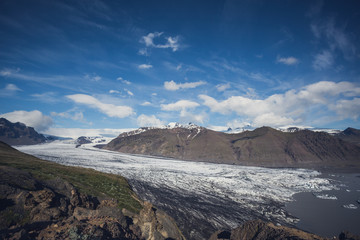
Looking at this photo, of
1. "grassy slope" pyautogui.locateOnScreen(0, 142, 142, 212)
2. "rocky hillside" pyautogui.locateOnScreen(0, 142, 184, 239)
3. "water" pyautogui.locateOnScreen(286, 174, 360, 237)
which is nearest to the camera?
"rocky hillside" pyautogui.locateOnScreen(0, 142, 184, 239)

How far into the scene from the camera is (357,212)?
46.4 m

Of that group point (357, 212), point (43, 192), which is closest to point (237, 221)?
point (43, 192)

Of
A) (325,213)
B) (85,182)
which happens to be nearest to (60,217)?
(85,182)

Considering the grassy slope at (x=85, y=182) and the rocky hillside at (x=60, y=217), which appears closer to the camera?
the rocky hillside at (x=60, y=217)

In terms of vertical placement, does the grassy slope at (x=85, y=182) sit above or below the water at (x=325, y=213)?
above

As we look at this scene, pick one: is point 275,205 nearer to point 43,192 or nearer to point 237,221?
point 237,221

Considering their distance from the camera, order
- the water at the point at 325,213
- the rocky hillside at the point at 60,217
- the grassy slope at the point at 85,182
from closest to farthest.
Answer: the rocky hillside at the point at 60,217 < the grassy slope at the point at 85,182 < the water at the point at 325,213

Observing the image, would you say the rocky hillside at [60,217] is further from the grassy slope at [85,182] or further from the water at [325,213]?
the water at [325,213]

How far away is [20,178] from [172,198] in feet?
115

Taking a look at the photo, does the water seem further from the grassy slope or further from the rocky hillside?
the rocky hillside

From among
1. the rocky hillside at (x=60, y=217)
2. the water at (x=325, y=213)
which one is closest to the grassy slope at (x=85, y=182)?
the rocky hillside at (x=60, y=217)

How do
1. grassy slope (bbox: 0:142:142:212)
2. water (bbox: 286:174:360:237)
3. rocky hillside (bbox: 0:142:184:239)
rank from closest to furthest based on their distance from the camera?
rocky hillside (bbox: 0:142:184:239), grassy slope (bbox: 0:142:142:212), water (bbox: 286:174:360:237)

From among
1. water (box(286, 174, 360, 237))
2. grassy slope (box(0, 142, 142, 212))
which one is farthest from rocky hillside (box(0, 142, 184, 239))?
water (box(286, 174, 360, 237))

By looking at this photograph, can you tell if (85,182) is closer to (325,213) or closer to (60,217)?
(60,217)
